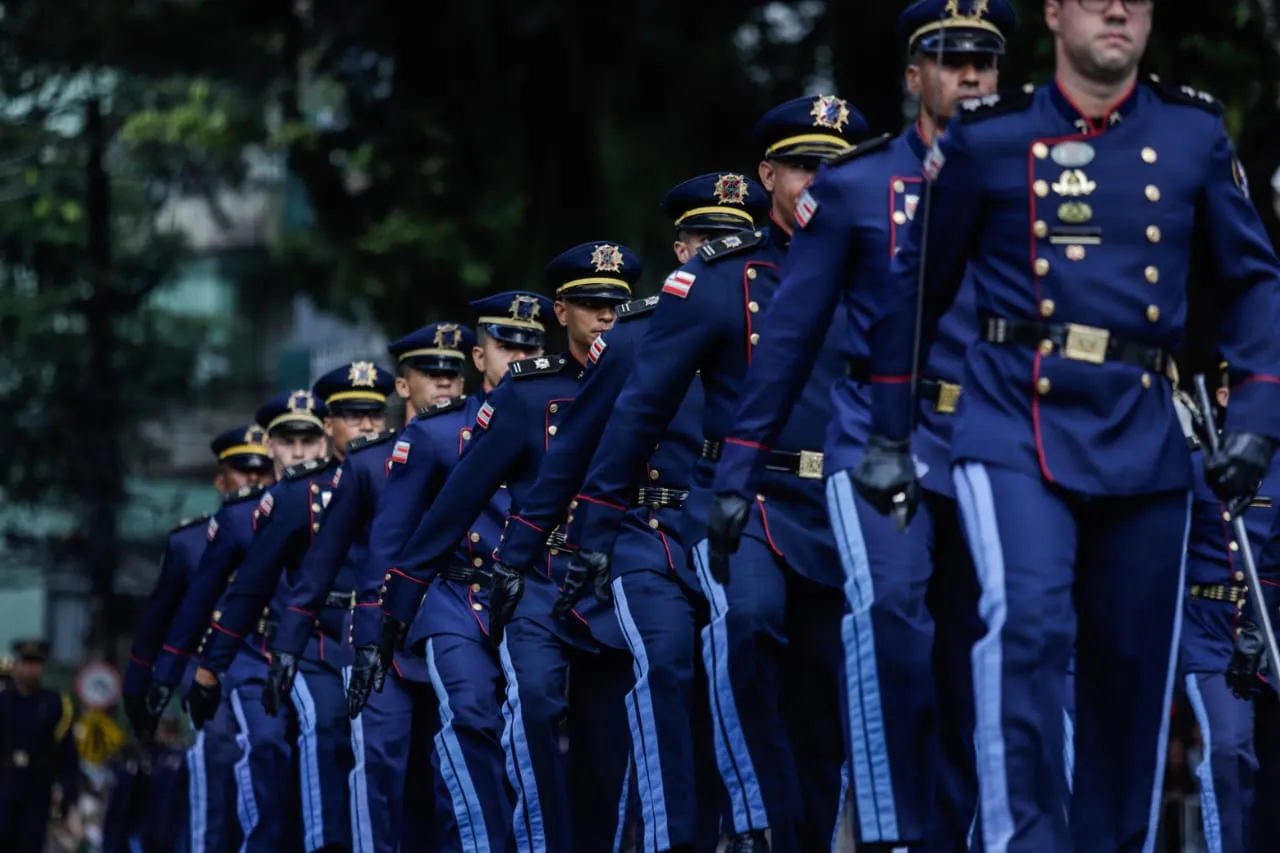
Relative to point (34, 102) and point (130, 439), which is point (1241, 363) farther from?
point (130, 439)

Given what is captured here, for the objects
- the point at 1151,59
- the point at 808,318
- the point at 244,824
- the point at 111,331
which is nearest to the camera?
the point at 808,318

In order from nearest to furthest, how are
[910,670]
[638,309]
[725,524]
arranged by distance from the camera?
1. [910,670]
2. [725,524]
3. [638,309]

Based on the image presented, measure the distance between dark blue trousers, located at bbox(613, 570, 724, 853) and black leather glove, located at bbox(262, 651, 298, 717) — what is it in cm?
447

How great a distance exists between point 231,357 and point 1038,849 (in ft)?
121

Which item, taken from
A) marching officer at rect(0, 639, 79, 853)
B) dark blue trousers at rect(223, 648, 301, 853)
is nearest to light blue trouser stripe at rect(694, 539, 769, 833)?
dark blue trousers at rect(223, 648, 301, 853)

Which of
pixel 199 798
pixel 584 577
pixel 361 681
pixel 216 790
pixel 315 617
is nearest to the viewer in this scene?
pixel 584 577

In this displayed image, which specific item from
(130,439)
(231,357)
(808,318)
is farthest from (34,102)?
(808,318)

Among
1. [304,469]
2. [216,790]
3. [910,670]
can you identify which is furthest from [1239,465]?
[216,790]

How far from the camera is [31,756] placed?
27031 mm

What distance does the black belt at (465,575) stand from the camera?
12.6 m

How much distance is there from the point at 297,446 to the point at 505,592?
611 centimetres

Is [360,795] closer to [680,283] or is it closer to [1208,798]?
[1208,798]

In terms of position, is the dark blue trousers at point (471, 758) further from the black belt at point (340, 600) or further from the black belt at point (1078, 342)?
the black belt at point (1078, 342)

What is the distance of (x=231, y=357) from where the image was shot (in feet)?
142
